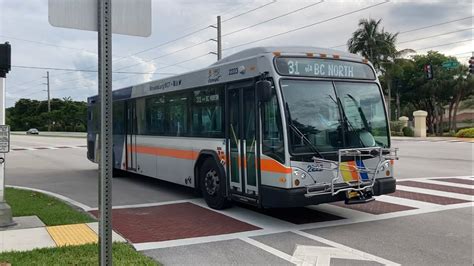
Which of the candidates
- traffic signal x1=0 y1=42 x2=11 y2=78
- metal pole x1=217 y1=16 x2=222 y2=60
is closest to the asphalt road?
traffic signal x1=0 y1=42 x2=11 y2=78

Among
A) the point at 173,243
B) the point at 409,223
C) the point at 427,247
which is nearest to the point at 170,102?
the point at 173,243

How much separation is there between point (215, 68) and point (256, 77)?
162 centimetres

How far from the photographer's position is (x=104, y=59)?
3.16 meters

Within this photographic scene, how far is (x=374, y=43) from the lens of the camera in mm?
52406

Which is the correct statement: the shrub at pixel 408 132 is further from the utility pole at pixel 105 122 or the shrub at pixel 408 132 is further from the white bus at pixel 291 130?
the utility pole at pixel 105 122

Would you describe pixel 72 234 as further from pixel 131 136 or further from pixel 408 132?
pixel 408 132

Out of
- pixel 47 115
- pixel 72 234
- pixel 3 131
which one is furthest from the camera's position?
pixel 47 115

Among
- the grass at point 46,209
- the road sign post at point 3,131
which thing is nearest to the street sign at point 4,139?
the road sign post at point 3,131

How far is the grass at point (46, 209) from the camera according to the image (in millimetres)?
8289

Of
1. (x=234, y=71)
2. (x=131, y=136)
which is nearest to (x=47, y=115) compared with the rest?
(x=131, y=136)

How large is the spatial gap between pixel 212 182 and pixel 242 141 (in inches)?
56.3

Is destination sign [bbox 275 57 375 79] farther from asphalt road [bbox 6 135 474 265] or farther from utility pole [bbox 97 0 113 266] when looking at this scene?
utility pole [bbox 97 0 113 266]

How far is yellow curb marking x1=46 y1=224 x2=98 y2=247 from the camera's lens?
6727 millimetres

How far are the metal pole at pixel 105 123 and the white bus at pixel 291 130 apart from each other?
4.55m
